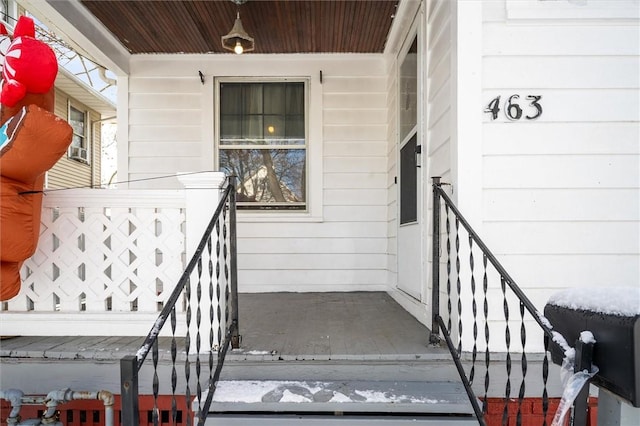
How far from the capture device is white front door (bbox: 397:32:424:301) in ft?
8.83

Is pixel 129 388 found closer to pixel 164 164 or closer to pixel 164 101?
pixel 164 164

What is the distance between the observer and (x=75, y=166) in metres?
9.12

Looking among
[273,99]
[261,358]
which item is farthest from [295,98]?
[261,358]

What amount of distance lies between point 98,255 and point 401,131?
2439 mm

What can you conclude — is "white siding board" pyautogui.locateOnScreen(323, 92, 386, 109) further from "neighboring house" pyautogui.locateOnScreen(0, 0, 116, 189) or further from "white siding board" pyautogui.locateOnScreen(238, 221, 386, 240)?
"neighboring house" pyautogui.locateOnScreen(0, 0, 116, 189)

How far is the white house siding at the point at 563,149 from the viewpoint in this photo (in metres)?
1.98

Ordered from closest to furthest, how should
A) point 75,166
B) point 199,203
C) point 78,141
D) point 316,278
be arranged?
point 199,203
point 316,278
point 75,166
point 78,141

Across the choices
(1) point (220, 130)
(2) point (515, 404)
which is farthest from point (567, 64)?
(1) point (220, 130)

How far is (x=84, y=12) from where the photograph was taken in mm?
3057

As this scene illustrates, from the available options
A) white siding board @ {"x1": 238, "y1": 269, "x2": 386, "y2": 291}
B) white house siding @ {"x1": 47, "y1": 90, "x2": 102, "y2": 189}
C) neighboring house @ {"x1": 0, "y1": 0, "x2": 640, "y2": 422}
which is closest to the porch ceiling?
neighboring house @ {"x1": 0, "y1": 0, "x2": 640, "y2": 422}

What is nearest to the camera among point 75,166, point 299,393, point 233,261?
point 299,393

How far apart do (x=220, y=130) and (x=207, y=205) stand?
2.08 meters

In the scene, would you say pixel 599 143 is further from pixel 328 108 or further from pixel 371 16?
pixel 328 108

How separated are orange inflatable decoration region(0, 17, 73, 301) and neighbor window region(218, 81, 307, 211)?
2.06 m
